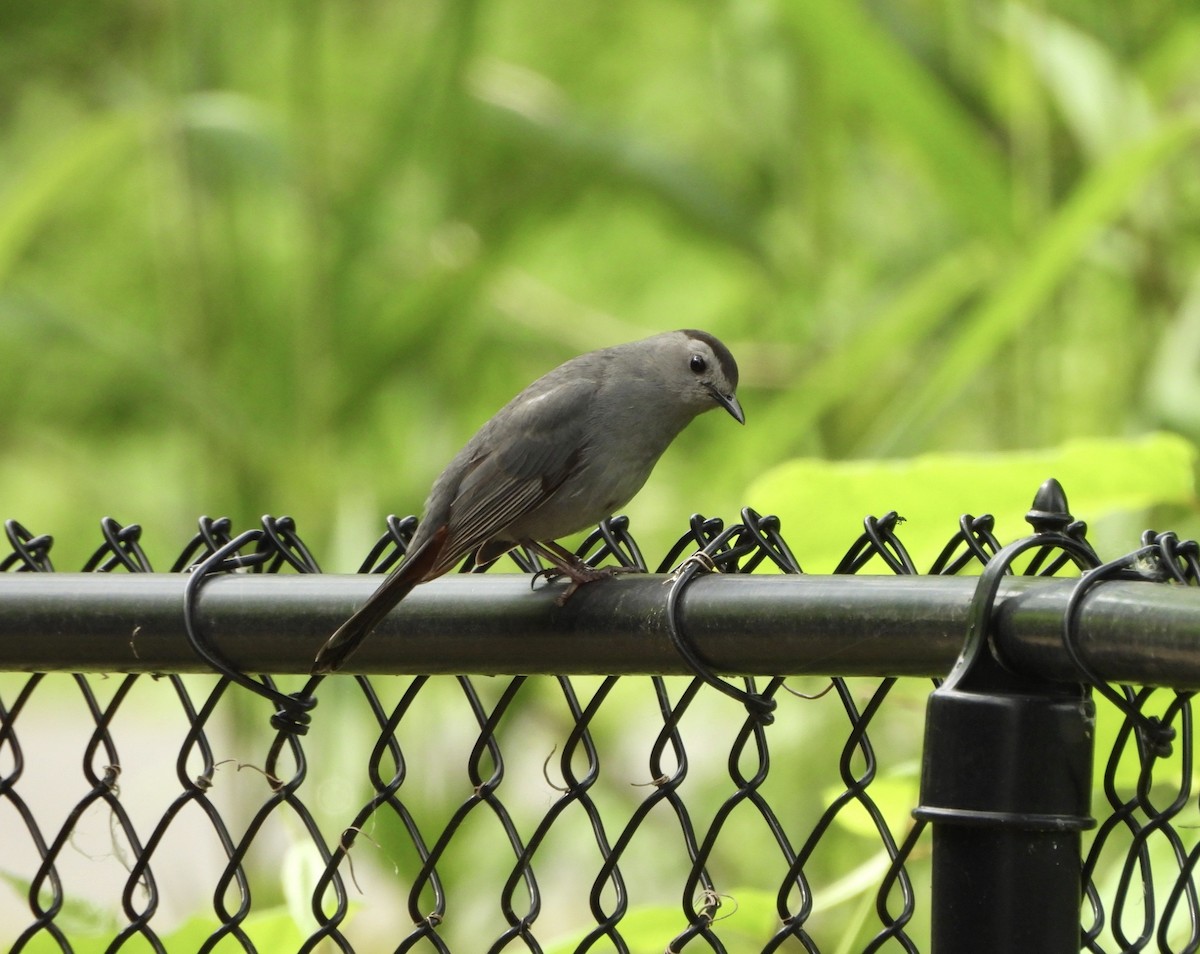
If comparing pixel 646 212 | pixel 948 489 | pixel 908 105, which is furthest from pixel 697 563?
pixel 646 212

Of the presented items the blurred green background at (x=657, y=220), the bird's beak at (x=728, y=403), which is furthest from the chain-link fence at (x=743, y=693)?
the blurred green background at (x=657, y=220)

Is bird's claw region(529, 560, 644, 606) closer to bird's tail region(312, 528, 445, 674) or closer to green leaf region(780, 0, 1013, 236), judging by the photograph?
bird's tail region(312, 528, 445, 674)

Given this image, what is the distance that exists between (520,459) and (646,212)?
248cm

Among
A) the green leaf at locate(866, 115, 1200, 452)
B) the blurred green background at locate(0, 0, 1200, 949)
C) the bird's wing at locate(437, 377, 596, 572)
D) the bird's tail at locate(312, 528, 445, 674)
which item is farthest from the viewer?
the blurred green background at locate(0, 0, 1200, 949)

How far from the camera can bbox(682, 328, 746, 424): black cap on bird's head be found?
2.77m

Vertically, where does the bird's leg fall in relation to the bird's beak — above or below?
below

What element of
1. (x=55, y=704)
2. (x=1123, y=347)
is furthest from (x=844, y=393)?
(x=55, y=704)

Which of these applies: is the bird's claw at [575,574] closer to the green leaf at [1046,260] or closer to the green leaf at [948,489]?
the green leaf at [948,489]

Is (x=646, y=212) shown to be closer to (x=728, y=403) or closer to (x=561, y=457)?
(x=728, y=403)

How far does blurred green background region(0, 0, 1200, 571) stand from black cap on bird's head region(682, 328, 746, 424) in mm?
336

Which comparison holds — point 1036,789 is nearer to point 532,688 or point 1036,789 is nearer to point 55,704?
point 532,688

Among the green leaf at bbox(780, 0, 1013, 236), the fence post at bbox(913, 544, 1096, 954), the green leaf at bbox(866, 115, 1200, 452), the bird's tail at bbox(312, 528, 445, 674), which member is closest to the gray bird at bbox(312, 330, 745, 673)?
the bird's tail at bbox(312, 528, 445, 674)

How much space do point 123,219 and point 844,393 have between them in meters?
3.71

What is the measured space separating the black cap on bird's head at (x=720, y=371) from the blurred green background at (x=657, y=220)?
1.28 ft
